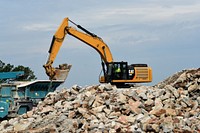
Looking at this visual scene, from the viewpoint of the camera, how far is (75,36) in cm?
2389

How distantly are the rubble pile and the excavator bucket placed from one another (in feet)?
24.2

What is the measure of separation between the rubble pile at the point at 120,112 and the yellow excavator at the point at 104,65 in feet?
19.3

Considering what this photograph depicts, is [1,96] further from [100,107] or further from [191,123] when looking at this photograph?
[191,123]

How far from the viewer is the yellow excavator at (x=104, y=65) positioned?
21.9 metres

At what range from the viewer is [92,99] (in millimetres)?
14484

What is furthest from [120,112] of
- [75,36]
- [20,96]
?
[75,36]

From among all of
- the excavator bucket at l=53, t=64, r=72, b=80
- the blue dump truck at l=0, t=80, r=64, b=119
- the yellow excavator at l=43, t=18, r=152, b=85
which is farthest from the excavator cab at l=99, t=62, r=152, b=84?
the blue dump truck at l=0, t=80, r=64, b=119

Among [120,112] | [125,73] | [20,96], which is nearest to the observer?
[120,112]

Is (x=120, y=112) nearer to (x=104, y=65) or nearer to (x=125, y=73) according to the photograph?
(x=125, y=73)

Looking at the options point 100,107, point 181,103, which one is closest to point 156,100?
point 181,103

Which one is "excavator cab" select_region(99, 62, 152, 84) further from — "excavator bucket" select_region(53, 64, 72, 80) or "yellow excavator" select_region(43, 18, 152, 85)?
"excavator bucket" select_region(53, 64, 72, 80)

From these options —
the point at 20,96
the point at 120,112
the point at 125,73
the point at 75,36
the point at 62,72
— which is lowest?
the point at 120,112

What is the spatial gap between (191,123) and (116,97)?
2.75 metres

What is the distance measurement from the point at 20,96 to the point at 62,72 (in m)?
2.83
